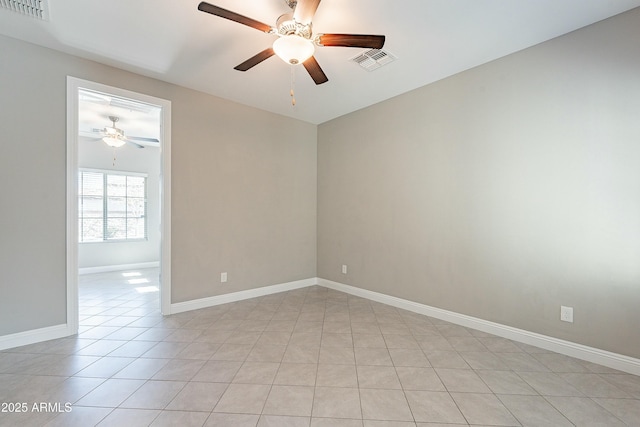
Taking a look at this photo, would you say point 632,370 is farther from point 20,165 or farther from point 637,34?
point 20,165

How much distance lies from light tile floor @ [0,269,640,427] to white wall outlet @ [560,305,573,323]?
1.10ft

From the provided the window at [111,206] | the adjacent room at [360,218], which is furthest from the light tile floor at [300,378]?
the window at [111,206]

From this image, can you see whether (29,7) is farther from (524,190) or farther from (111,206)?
(111,206)

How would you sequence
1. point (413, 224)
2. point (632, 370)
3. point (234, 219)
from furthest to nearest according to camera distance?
1. point (234, 219)
2. point (413, 224)
3. point (632, 370)

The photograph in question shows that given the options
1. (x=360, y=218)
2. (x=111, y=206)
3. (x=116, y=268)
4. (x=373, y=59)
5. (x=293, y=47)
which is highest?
(x=373, y=59)

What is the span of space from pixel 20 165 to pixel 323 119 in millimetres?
3735

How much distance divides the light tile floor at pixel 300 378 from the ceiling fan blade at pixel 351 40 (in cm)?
245

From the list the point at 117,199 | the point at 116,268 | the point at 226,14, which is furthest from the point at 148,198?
the point at 226,14

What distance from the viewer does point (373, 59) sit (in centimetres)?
285

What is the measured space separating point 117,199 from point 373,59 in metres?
6.18

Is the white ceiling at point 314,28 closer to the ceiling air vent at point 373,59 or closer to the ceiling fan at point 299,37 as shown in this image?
the ceiling air vent at point 373,59

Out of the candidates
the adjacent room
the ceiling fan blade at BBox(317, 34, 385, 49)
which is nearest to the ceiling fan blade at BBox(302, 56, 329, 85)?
the adjacent room

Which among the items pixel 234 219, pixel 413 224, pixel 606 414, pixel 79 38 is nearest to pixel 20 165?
pixel 79 38

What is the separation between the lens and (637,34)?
2174 millimetres
